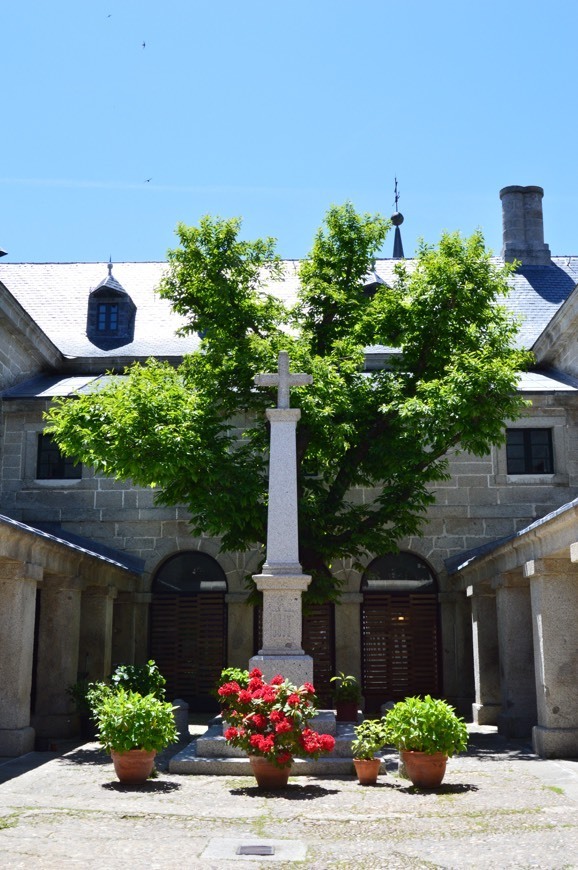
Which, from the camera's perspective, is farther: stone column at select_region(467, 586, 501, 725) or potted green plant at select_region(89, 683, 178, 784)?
stone column at select_region(467, 586, 501, 725)

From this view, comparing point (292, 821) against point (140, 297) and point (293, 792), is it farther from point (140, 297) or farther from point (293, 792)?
point (140, 297)

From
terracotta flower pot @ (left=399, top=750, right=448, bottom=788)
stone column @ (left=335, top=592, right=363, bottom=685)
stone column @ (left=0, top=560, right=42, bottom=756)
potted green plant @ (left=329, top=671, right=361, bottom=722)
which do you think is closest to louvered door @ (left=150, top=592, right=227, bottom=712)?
stone column @ (left=335, top=592, right=363, bottom=685)

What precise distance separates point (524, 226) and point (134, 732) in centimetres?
1882

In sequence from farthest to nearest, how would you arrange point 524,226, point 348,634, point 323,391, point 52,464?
point 524,226 → point 52,464 → point 348,634 → point 323,391

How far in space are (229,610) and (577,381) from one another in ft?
26.8

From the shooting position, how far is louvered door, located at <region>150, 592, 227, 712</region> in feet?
58.8

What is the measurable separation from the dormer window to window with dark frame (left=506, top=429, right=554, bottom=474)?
870 cm

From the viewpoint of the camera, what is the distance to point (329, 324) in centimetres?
1522

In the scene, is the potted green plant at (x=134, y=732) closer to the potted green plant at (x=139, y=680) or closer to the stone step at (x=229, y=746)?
the stone step at (x=229, y=746)

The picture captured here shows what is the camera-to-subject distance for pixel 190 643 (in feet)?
59.6

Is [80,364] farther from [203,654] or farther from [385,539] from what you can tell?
[385,539]

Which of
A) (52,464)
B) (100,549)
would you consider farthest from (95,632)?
(52,464)

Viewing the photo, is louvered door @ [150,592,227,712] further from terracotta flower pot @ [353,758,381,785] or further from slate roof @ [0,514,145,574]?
terracotta flower pot @ [353,758,381,785]

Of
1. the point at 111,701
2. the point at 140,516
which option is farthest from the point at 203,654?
the point at 111,701
